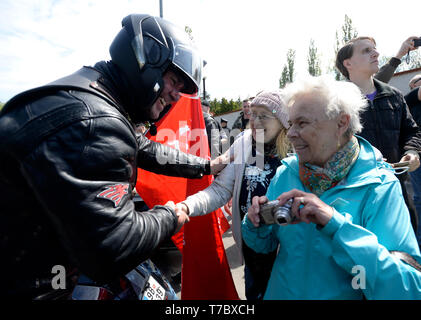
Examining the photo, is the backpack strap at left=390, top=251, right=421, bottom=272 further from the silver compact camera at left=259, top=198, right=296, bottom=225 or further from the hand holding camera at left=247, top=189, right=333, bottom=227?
the silver compact camera at left=259, top=198, right=296, bottom=225

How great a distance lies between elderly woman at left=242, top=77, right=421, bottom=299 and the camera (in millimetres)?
1210

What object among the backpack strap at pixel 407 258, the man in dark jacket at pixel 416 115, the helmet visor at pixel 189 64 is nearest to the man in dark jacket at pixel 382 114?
the man in dark jacket at pixel 416 115

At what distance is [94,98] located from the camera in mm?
1165

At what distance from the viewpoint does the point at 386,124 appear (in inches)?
105

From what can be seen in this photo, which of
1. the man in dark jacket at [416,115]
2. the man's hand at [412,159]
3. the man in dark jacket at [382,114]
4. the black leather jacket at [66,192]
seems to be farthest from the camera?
the man in dark jacket at [416,115]

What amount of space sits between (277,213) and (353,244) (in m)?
0.34

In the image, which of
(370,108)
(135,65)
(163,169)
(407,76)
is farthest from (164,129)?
(407,76)

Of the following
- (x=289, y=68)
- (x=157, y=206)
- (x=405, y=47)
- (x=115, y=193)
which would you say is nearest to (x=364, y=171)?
(x=157, y=206)

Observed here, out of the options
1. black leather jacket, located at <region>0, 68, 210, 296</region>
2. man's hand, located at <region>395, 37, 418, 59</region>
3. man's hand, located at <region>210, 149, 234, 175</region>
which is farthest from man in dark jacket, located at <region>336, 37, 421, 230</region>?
black leather jacket, located at <region>0, 68, 210, 296</region>

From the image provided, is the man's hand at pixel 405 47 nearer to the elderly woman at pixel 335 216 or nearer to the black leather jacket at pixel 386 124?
the black leather jacket at pixel 386 124

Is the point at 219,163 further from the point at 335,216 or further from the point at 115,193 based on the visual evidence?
the point at 115,193

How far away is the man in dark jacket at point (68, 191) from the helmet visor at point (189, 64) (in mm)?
509

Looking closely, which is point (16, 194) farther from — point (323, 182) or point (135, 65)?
point (323, 182)

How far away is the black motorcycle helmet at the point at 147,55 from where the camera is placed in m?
1.52
